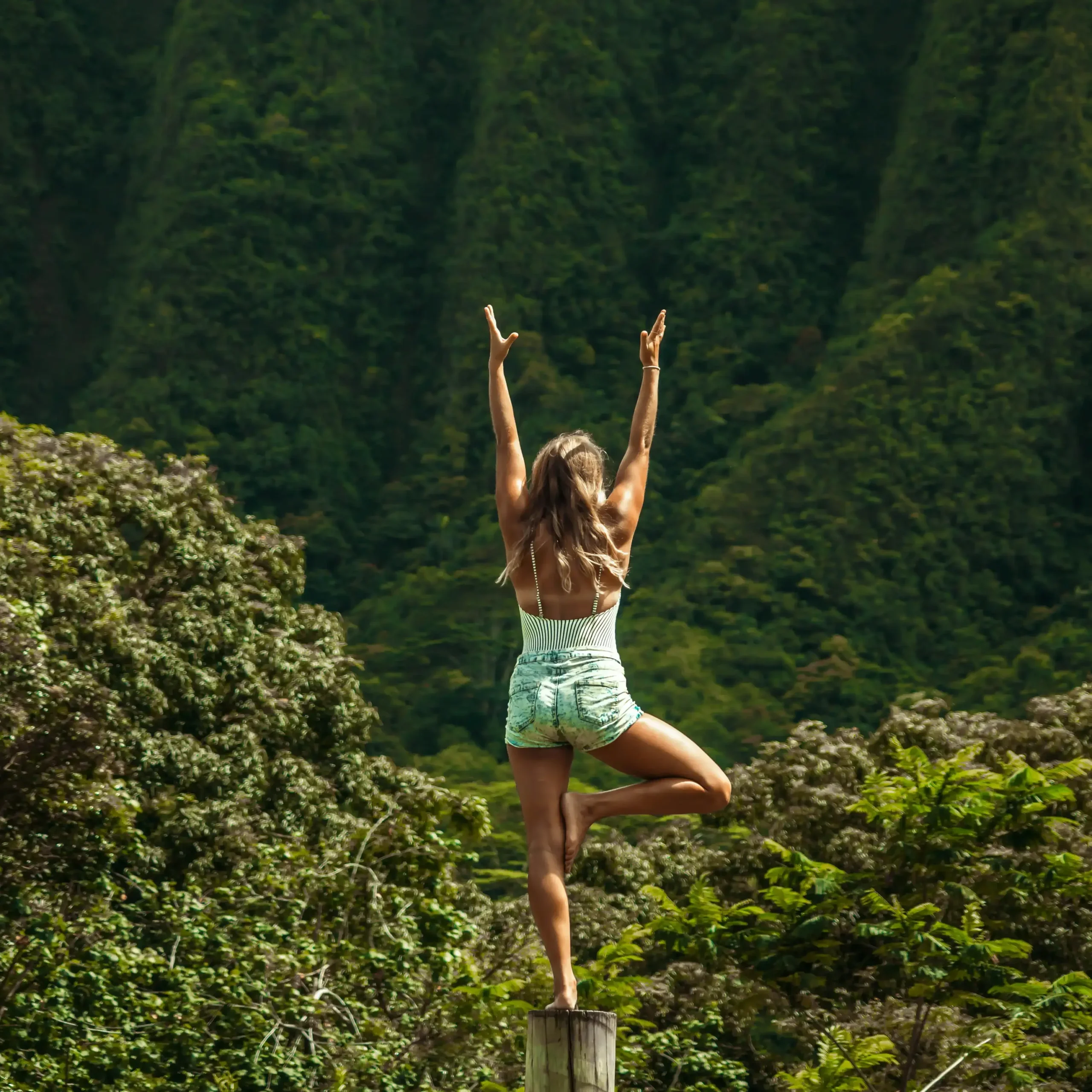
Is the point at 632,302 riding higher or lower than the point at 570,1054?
higher

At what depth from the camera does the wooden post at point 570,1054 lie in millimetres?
4949

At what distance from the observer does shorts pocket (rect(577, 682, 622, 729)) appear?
5234 mm

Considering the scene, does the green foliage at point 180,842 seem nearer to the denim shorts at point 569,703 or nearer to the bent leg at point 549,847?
the bent leg at point 549,847

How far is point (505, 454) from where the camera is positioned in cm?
553

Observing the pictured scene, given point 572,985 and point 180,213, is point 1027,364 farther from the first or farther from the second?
point 572,985

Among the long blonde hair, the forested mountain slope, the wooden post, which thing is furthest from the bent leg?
the forested mountain slope

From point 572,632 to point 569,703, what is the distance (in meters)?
0.24

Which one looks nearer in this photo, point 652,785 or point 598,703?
point 598,703

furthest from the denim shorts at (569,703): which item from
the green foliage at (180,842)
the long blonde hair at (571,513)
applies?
the green foliage at (180,842)

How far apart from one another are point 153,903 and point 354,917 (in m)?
1.65

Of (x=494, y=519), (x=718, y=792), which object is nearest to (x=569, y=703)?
(x=718, y=792)

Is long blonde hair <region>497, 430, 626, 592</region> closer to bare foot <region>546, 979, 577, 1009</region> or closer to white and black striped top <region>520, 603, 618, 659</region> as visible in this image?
white and black striped top <region>520, 603, 618, 659</region>

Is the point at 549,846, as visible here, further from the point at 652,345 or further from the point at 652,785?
the point at 652,345

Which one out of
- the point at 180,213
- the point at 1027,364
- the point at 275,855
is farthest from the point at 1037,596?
the point at 275,855
